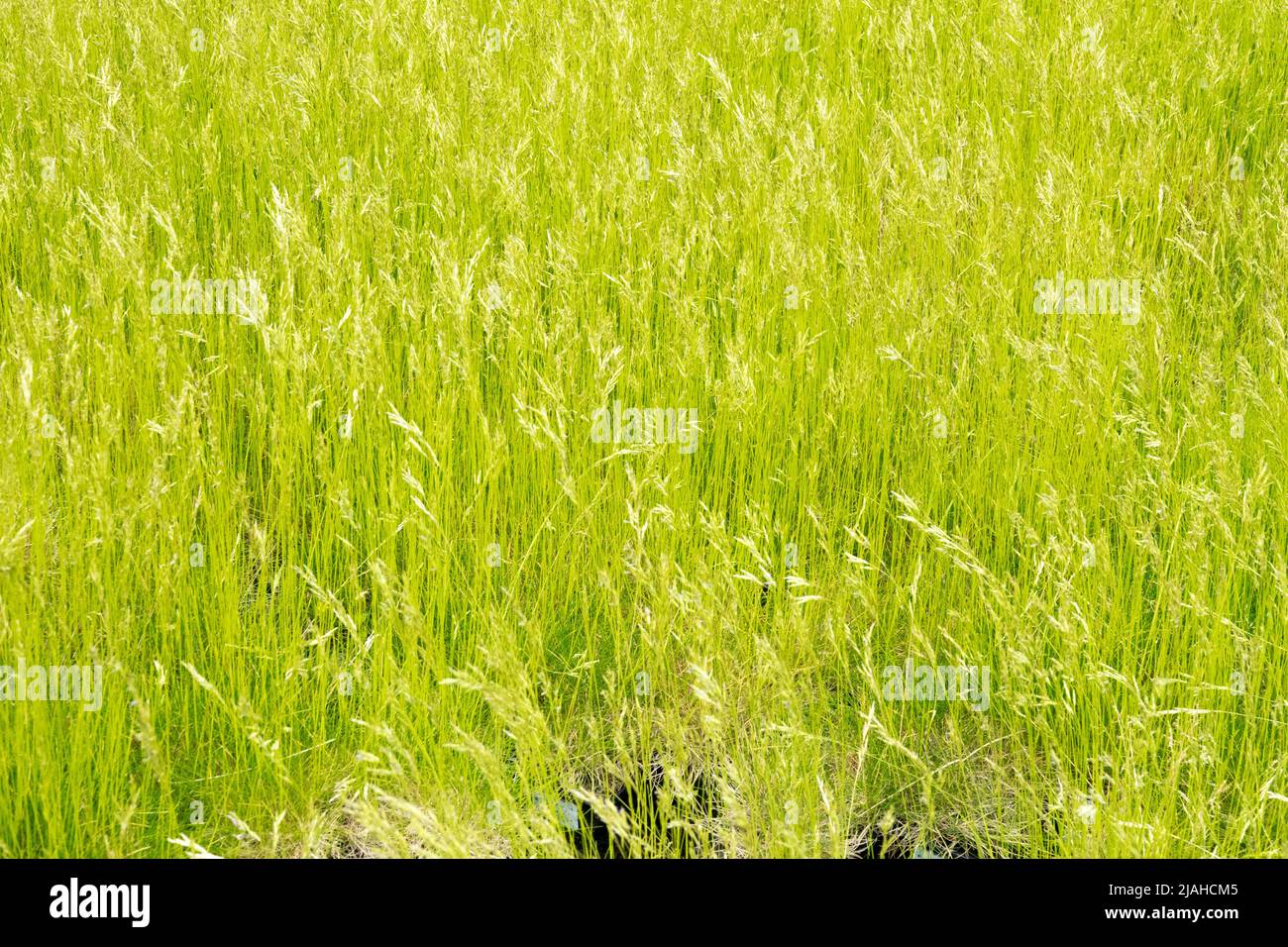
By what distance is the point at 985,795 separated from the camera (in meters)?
2.27

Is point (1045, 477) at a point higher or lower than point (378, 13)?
lower

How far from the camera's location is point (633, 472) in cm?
238

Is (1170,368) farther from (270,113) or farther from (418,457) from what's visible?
(270,113)

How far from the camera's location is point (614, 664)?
2.43 meters

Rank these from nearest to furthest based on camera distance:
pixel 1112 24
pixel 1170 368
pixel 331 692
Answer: pixel 331 692 < pixel 1170 368 < pixel 1112 24

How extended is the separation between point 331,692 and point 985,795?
142 centimetres

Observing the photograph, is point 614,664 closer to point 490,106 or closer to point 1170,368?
point 1170,368

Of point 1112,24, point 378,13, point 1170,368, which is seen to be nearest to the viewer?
point 1170,368

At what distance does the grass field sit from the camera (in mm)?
2008

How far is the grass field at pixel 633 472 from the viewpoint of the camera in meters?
2.01

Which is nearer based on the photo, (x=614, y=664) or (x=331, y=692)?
(x=331, y=692)
